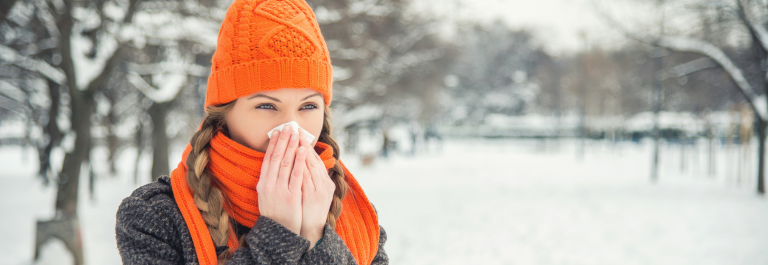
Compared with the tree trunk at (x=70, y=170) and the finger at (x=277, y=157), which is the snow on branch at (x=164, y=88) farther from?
the finger at (x=277, y=157)

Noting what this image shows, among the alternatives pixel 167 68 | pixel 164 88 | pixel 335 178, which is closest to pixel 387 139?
pixel 164 88

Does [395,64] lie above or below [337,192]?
above

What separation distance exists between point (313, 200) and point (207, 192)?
12.3 inches

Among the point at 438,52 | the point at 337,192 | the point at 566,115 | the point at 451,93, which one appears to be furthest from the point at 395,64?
the point at 566,115

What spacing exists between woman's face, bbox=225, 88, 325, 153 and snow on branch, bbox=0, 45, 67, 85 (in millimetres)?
6672

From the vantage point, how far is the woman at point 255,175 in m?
1.21

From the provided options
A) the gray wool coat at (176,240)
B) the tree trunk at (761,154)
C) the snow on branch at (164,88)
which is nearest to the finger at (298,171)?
the gray wool coat at (176,240)

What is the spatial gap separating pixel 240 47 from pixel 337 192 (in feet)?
1.84

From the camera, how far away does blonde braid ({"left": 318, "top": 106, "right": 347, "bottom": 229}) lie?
141 cm

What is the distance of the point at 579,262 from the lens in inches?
222

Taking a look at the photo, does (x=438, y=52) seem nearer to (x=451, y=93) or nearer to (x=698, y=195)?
(x=698, y=195)

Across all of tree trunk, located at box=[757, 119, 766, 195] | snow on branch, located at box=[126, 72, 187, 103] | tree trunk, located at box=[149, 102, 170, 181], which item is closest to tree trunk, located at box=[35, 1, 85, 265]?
snow on branch, located at box=[126, 72, 187, 103]

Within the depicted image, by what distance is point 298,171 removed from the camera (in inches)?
48.2

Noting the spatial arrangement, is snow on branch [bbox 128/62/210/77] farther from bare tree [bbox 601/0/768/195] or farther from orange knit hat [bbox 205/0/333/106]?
bare tree [bbox 601/0/768/195]
